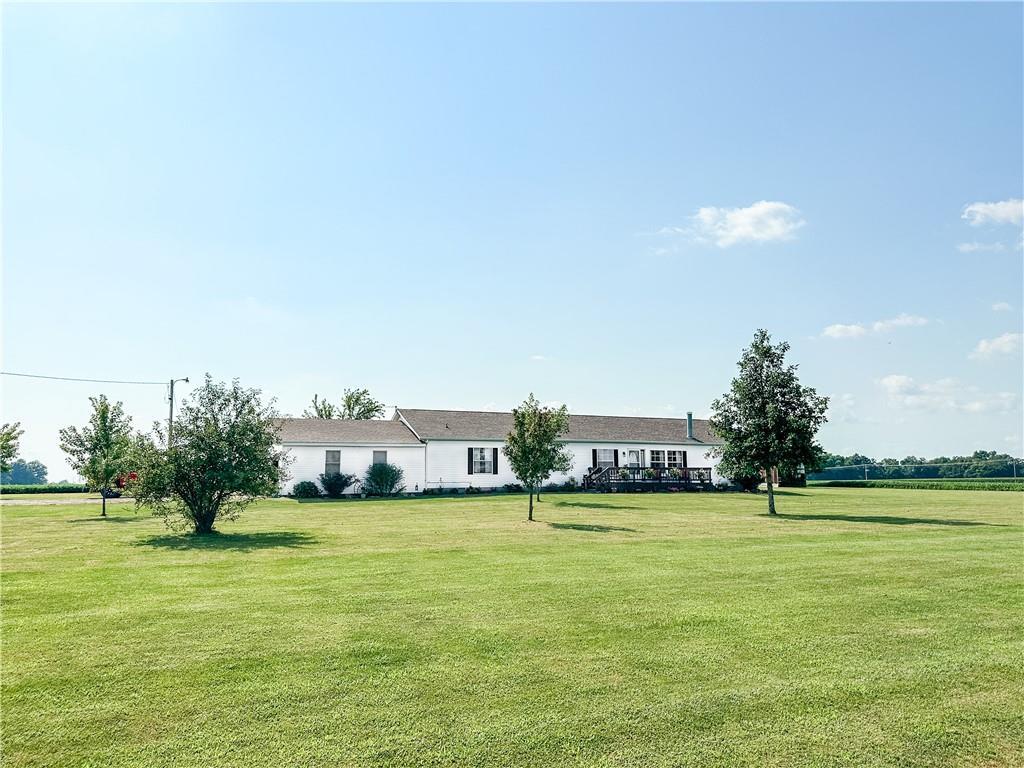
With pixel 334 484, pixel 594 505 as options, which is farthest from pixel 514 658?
pixel 334 484

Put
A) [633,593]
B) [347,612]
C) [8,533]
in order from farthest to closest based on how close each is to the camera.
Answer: [8,533] < [633,593] < [347,612]

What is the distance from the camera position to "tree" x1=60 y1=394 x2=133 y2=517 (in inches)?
Answer: 1041

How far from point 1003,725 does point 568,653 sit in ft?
12.0

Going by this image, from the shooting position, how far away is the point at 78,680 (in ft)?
20.3

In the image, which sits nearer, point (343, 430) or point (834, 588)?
point (834, 588)

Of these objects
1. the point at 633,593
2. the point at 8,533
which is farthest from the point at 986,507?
the point at 8,533

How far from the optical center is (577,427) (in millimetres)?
47125

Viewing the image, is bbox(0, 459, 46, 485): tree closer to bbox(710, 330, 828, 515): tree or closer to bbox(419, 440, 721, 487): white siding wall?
bbox(419, 440, 721, 487): white siding wall

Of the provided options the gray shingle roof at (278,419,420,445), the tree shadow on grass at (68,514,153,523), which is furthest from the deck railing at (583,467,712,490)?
the tree shadow on grass at (68,514,153,523)

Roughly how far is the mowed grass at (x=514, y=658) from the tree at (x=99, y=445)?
46.4ft

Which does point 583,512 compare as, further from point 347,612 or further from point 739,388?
point 347,612

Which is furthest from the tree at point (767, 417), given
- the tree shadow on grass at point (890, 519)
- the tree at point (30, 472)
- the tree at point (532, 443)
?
the tree at point (30, 472)

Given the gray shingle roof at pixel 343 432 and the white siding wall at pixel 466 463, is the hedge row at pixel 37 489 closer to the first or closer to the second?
the gray shingle roof at pixel 343 432

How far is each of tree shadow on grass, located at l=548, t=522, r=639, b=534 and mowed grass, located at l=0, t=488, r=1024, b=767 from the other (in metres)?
4.48
